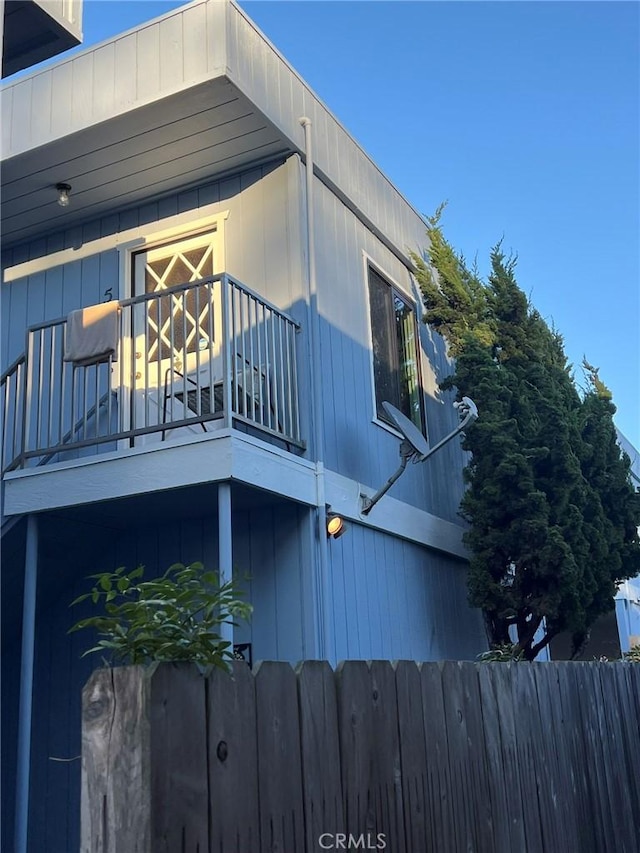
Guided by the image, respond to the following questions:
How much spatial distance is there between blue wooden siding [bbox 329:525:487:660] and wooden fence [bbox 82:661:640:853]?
2239 millimetres

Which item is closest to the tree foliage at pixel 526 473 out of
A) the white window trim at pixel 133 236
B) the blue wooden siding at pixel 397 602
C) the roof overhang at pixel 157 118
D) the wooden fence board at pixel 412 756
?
the blue wooden siding at pixel 397 602

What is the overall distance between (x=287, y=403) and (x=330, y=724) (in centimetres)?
407

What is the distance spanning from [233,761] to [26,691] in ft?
13.2

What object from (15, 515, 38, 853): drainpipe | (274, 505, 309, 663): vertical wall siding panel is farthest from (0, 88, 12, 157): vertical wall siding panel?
(274, 505, 309, 663): vertical wall siding panel

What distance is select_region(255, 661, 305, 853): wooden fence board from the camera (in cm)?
219

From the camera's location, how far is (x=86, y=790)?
1854 millimetres

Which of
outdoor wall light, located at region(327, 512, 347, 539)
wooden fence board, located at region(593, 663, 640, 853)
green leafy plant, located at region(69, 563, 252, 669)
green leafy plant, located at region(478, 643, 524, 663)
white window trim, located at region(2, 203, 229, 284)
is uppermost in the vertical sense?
white window trim, located at region(2, 203, 229, 284)

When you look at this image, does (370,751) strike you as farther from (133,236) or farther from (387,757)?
(133,236)

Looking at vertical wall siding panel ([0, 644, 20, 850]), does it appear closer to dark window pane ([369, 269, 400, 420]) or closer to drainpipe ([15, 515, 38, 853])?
drainpipe ([15, 515, 38, 853])

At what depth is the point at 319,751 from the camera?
2.44 metres

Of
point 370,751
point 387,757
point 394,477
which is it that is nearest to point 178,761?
point 370,751

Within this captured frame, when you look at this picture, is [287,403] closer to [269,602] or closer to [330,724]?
[269,602]

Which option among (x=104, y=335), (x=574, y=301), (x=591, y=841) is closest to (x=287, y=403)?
(x=104, y=335)

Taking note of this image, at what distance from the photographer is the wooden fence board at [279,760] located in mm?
2186
